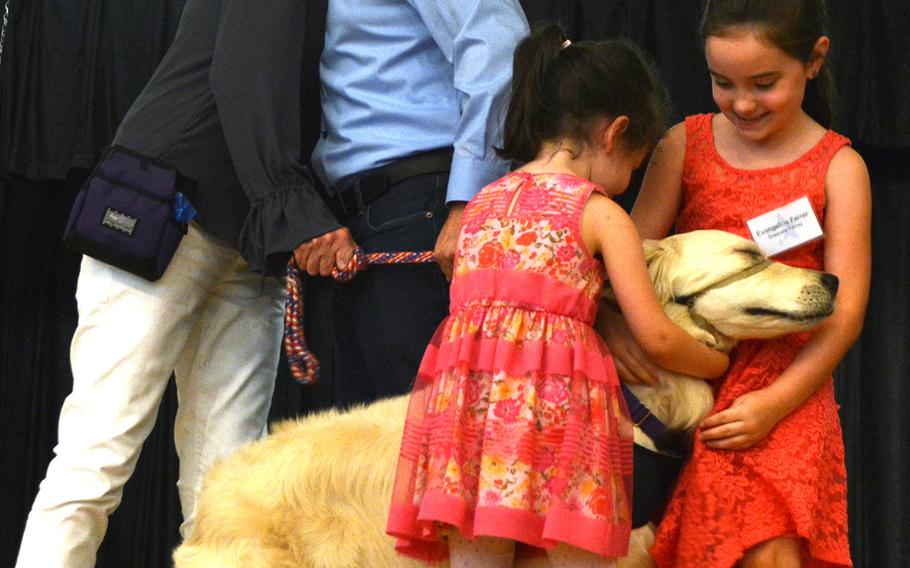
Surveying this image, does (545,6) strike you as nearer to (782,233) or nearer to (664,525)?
(782,233)

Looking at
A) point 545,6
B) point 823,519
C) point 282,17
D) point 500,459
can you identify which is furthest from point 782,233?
point 545,6

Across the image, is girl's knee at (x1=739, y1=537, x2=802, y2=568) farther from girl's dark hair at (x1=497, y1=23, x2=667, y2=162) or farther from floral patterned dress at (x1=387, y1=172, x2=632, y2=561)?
girl's dark hair at (x1=497, y1=23, x2=667, y2=162)

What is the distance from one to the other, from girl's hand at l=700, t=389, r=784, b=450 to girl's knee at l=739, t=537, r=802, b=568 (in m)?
0.17

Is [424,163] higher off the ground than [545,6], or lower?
lower

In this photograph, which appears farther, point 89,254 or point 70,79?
point 70,79

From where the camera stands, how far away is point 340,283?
241 cm

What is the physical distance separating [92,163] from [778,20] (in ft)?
8.45

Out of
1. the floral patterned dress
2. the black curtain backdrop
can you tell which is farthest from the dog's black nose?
the black curtain backdrop

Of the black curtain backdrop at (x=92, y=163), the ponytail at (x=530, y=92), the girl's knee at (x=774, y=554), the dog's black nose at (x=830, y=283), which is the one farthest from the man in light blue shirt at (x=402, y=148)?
the black curtain backdrop at (x=92, y=163)

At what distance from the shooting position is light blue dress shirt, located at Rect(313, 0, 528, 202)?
2.25 metres

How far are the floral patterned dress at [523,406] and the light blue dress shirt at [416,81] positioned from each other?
30cm

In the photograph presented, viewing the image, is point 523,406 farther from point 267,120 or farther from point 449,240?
point 267,120

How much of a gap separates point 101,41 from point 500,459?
271cm

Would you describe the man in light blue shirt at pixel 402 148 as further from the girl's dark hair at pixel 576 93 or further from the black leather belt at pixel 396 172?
the girl's dark hair at pixel 576 93
